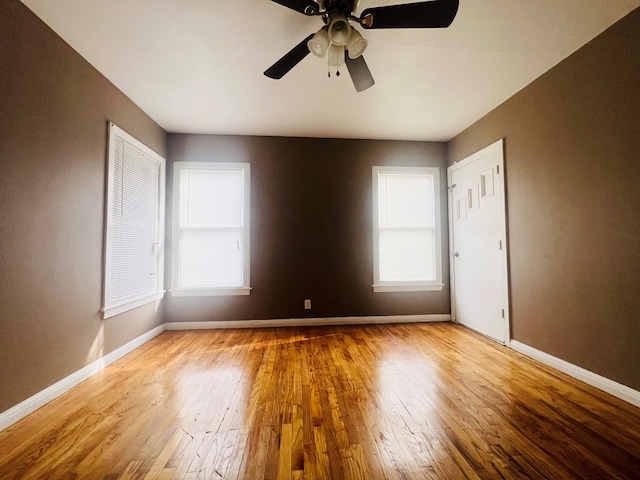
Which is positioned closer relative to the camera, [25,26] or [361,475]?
[361,475]

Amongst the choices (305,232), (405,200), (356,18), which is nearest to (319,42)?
(356,18)

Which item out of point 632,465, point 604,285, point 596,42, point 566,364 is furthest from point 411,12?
point 566,364

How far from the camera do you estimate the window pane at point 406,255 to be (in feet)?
13.4

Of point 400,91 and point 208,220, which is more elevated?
point 400,91

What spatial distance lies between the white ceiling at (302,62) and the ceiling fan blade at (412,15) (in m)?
0.31

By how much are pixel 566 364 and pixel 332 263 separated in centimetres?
252

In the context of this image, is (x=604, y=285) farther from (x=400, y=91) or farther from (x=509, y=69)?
(x=400, y=91)

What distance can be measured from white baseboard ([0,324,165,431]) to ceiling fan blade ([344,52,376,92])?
2931 mm

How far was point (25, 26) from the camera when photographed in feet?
6.04

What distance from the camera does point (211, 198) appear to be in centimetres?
390

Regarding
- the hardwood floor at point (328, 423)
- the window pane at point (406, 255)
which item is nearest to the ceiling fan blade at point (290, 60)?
the hardwood floor at point (328, 423)

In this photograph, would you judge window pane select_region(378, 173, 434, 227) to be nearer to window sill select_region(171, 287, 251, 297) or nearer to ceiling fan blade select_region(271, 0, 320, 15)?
window sill select_region(171, 287, 251, 297)

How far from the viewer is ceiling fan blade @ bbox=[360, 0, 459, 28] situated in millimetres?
1536

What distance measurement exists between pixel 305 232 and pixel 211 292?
1.43 meters
